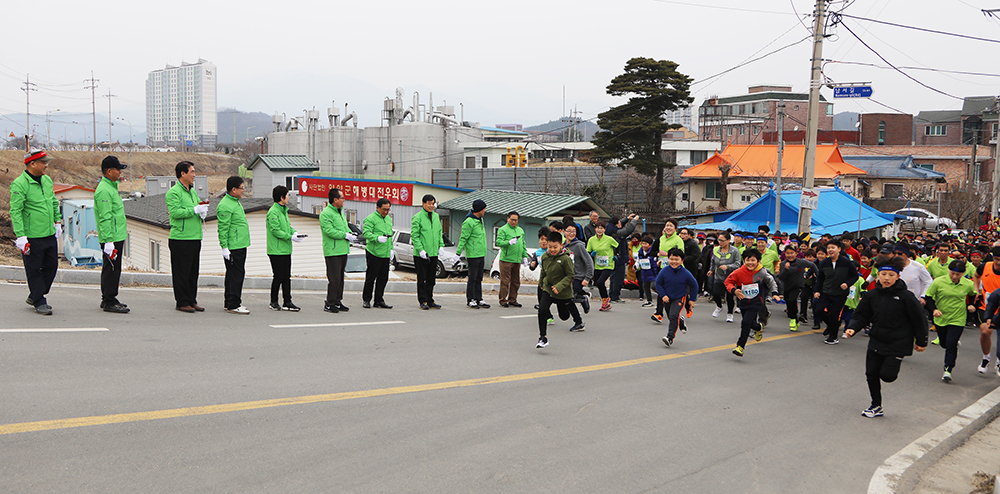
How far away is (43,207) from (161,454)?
517 centimetres

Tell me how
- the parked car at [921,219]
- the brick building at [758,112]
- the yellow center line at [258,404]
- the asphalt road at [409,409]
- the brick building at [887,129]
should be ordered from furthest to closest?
the brick building at [758,112], the brick building at [887,129], the parked car at [921,219], the yellow center line at [258,404], the asphalt road at [409,409]

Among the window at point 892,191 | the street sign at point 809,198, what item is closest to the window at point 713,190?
the window at point 892,191

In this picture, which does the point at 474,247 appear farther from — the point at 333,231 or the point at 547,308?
the point at 547,308

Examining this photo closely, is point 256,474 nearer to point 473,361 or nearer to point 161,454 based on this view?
point 161,454

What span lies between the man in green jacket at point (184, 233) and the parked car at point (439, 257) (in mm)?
17101

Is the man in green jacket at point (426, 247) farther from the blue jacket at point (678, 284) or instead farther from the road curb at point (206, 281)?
the blue jacket at point (678, 284)

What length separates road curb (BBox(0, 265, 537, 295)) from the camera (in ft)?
37.5

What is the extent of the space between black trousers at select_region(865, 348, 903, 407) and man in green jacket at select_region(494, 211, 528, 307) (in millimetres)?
6695

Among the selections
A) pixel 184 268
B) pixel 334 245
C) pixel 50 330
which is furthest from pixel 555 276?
pixel 50 330

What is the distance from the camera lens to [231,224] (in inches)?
385

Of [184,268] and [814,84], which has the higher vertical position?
[814,84]

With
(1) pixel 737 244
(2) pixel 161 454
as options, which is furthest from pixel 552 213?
(2) pixel 161 454

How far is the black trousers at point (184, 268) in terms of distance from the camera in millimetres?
9312

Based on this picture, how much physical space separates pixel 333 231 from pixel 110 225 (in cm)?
329
